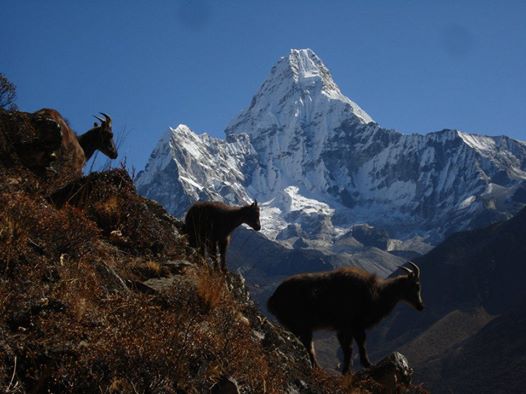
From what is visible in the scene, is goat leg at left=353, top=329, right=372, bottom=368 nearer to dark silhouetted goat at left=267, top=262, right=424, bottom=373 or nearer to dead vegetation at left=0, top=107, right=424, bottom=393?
dark silhouetted goat at left=267, top=262, right=424, bottom=373

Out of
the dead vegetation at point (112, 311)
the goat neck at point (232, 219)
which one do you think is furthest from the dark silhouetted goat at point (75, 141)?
the goat neck at point (232, 219)

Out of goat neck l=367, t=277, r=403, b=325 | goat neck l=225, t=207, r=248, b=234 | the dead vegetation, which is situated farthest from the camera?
goat neck l=225, t=207, r=248, b=234

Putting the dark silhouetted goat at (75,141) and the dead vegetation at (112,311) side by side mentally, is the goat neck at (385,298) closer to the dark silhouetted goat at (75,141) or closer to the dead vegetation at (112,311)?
the dead vegetation at (112,311)

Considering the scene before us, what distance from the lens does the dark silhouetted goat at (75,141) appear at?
38.8 feet

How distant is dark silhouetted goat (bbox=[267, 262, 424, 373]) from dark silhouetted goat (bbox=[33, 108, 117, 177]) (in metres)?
4.63

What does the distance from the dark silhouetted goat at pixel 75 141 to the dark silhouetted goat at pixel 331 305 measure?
15.2ft

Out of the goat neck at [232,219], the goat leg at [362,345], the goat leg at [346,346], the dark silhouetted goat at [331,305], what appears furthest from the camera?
the goat neck at [232,219]

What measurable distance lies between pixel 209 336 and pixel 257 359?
71cm

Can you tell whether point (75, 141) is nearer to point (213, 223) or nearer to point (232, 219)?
point (213, 223)

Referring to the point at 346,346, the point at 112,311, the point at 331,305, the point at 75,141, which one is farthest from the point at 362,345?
the point at 75,141

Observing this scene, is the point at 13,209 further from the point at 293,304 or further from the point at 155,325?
the point at 293,304

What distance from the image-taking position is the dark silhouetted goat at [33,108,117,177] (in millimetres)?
11812

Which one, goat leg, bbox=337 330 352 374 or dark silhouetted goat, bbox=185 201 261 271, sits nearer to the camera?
goat leg, bbox=337 330 352 374

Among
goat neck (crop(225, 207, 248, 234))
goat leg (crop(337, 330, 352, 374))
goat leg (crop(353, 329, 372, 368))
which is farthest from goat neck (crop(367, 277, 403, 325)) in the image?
goat neck (crop(225, 207, 248, 234))
